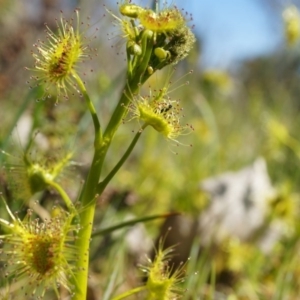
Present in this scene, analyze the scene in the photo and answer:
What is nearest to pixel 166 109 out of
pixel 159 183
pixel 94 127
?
pixel 94 127

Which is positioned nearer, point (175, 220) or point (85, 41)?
point (85, 41)

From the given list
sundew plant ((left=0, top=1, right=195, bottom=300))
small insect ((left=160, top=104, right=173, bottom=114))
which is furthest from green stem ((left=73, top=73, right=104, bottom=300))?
small insect ((left=160, top=104, right=173, bottom=114))

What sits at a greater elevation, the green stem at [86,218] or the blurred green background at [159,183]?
the green stem at [86,218]

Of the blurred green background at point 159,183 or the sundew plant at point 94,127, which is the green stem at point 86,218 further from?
the blurred green background at point 159,183

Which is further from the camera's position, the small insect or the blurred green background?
the blurred green background

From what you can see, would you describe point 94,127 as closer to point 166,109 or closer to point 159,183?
point 166,109

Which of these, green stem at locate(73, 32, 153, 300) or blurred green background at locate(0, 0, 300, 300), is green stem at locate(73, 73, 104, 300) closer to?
green stem at locate(73, 32, 153, 300)

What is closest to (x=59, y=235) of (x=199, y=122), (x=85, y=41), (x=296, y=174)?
(x=85, y=41)

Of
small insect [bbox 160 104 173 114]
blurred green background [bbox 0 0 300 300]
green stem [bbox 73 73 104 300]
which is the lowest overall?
blurred green background [bbox 0 0 300 300]

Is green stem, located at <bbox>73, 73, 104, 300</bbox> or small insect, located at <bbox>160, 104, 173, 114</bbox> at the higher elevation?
small insect, located at <bbox>160, 104, 173, 114</bbox>

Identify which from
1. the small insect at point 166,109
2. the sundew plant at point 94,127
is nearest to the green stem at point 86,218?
the sundew plant at point 94,127

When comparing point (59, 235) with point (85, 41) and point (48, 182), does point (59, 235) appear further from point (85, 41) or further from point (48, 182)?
point (85, 41)
